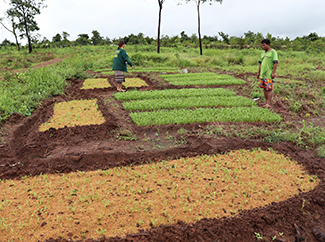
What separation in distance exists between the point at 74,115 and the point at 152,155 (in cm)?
346

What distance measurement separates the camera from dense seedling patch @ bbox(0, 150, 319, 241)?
319cm

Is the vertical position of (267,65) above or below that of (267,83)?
above

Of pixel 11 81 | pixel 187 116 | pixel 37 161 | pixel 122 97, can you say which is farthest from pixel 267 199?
pixel 11 81

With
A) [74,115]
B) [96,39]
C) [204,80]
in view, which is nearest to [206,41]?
[96,39]

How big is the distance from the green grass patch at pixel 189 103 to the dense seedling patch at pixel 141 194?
3.58 meters

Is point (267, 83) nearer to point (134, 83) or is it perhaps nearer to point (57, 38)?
point (134, 83)

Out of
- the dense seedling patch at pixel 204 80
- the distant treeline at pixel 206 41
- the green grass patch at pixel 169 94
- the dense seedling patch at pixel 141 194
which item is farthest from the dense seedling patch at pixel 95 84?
the distant treeline at pixel 206 41

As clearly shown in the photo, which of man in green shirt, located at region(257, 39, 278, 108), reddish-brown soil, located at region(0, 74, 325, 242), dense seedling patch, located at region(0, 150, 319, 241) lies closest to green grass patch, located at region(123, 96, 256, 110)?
reddish-brown soil, located at region(0, 74, 325, 242)

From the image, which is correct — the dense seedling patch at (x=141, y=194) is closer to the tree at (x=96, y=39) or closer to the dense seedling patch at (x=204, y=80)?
the dense seedling patch at (x=204, y=80)

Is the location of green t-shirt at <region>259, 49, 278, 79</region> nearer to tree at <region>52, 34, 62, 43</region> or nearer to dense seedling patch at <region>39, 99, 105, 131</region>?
dense seedling patch at <region>39, 99, 105, 131</region>

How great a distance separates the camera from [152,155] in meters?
5.10

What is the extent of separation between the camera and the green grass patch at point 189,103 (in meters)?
8.14

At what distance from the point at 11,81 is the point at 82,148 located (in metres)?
6.58

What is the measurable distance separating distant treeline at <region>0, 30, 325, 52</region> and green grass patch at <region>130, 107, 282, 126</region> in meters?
17.8
